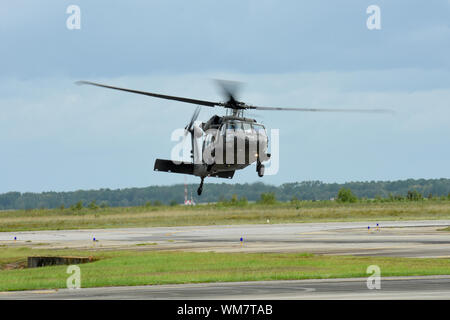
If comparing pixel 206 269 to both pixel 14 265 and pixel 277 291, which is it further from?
pixel 14 265

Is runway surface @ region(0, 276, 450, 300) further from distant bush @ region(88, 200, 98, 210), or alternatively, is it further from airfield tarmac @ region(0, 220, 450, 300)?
distant bush @ region(88, 200, 98, 210)

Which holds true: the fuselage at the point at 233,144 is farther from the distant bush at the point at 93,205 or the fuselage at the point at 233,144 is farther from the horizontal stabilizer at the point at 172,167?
the distant bush at the point at 93,205

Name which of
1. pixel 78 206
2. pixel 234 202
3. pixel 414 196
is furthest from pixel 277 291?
pixel 414 196

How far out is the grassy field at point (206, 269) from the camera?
1419 inches

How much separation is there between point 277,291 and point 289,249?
82.7 feet

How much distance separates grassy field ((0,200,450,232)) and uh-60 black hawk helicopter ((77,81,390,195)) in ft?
203

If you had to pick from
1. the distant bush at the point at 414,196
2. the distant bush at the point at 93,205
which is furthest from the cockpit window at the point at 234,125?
the distant bush at the point at 414,196

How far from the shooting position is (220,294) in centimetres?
2927

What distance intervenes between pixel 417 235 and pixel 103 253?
91.2 feet

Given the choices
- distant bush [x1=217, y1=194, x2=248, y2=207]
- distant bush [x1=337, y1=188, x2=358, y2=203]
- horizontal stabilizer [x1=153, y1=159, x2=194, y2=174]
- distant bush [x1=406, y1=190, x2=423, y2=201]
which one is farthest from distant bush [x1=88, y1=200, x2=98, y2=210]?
horizontal stabilizer [x1=153, y1=159, x2=194, y2=174]

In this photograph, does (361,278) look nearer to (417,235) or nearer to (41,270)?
(41,270)

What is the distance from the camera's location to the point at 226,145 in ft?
132

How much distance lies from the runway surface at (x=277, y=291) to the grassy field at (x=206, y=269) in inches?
78.9
